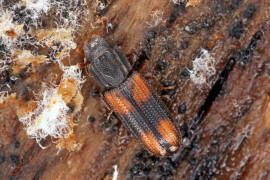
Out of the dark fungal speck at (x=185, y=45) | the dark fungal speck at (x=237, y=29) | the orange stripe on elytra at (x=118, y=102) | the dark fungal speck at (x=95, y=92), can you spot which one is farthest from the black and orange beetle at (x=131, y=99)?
the dark fungal speck at (x=237, y=29)

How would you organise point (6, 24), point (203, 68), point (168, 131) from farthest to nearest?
point (203, 68), point (6, 24), point (168, 131)

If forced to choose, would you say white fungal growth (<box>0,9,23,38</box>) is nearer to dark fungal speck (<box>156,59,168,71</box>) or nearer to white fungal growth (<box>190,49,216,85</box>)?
dark fungal speck (<box>156,59,168,71</box>)

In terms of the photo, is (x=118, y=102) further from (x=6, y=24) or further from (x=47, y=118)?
(x=6, y=24)

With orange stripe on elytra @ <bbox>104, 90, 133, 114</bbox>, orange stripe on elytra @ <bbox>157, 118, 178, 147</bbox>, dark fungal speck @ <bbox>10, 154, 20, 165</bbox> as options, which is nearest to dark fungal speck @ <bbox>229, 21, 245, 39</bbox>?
orange stripe on elytra @ <bbox>157, 118, 178, 147</bbox>

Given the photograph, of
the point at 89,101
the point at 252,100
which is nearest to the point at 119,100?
the point at 89,101

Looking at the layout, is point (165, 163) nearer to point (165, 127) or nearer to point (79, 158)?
point (165, 127)

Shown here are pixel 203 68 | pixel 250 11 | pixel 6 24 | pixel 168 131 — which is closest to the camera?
pixel 168 131

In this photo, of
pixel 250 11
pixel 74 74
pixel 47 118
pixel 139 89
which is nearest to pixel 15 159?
pixel 47 118
